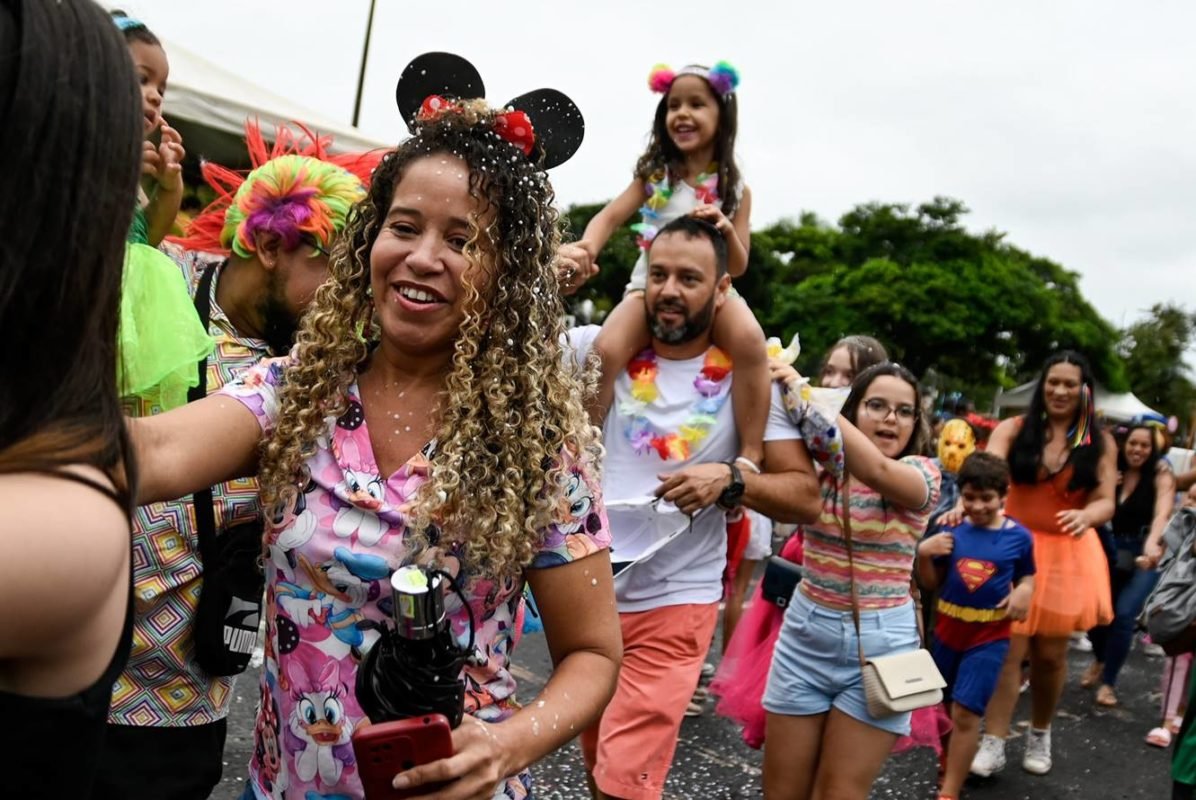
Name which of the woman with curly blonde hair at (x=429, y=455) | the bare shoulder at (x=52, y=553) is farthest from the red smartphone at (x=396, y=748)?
the bare shoulder at (x=52, y=553)

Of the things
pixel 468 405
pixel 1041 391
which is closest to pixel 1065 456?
pixel 1041 391

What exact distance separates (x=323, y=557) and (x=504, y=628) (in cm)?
32

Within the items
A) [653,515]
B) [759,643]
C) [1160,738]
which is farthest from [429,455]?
[1160,738]

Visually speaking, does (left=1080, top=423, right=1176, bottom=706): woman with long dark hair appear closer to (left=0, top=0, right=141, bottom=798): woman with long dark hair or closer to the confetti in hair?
the confetti in hair

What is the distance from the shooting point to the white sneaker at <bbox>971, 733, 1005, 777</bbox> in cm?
492

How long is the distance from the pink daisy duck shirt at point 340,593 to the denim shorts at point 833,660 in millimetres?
2008

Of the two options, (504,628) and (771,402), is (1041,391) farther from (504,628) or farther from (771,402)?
(504,628)

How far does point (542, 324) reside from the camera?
1.74 meters

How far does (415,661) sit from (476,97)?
1.10 m

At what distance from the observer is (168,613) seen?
1916 mm

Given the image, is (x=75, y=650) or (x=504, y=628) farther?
(x=504, y=628)

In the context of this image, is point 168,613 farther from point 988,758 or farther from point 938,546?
point 988,758

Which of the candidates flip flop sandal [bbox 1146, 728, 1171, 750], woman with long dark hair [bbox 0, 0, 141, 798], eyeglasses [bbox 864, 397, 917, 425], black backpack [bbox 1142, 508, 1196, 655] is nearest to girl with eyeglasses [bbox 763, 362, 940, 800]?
eyeglasses [bbox 864, 397, 917, 425]

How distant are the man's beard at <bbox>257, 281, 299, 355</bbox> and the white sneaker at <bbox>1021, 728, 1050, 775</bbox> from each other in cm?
445
